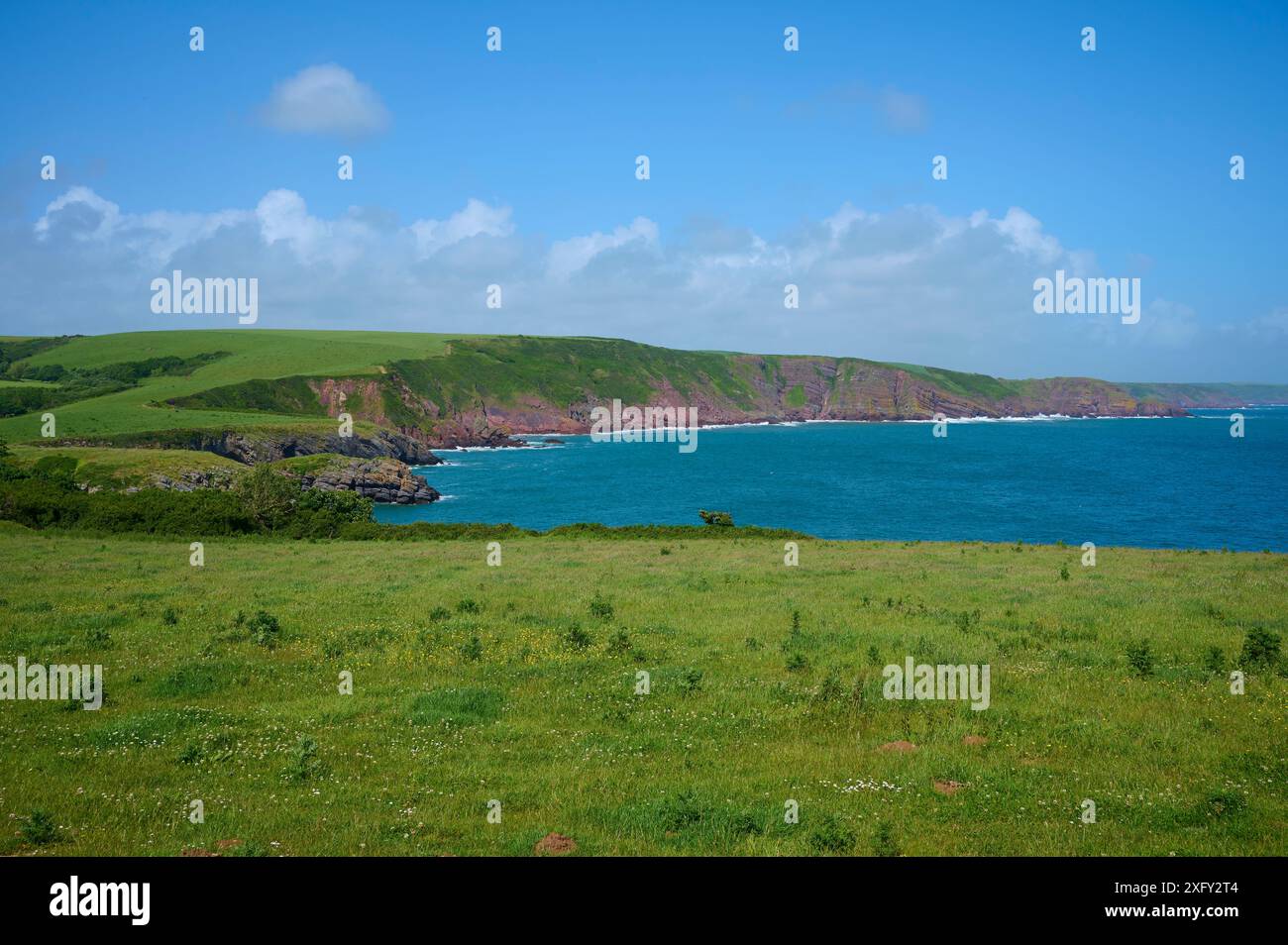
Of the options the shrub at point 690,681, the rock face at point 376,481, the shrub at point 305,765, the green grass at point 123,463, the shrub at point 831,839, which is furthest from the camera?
the rock face at point 376,481

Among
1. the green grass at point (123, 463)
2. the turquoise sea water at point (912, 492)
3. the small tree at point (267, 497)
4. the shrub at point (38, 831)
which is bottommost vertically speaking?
the turquoise sea water at point (912, 492)

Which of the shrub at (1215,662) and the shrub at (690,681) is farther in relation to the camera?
the shrub at (1215,662)

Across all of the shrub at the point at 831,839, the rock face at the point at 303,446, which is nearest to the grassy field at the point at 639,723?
the shrub at the point at 831,839

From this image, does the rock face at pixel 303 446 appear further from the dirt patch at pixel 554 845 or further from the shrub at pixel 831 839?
the shrub at pixel 831 839

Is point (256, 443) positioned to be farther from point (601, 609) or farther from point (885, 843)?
point (885, 843)

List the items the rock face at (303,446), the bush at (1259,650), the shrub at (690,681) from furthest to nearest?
the rock face at (303,446) → the bush at (1259,650) → the shrub at (690,681)

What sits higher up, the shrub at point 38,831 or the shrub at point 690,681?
the shrub at point 38,831

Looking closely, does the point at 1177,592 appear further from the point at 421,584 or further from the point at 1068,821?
the point at 421,584
